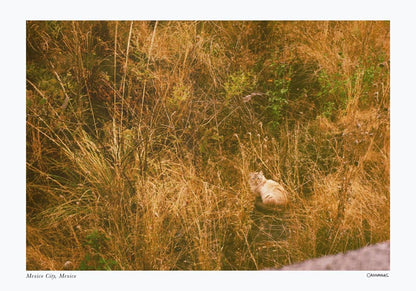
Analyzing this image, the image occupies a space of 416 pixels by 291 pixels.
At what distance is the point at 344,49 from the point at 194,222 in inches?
77.1

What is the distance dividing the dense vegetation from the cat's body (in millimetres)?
71

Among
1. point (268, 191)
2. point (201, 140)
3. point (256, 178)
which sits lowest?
point (268, 191)

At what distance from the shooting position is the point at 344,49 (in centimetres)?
346

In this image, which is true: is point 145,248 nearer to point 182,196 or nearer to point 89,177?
point 182,196

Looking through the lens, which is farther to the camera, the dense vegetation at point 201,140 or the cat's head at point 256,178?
the cat's head at point 256,178

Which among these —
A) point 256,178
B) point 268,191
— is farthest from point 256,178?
point 268,191

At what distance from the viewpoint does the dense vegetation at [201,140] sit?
3.03 metres

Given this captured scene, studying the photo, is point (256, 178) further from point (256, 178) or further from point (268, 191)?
point (268, 191)

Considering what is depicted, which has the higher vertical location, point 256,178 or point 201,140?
point 201,140

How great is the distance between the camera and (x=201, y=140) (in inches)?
129

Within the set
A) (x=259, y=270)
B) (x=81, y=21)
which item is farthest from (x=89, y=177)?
(x=259, y=270)

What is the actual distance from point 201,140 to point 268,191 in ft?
2.23

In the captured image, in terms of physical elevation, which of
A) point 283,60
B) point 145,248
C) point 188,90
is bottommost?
point 145,248

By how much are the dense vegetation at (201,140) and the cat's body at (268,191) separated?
0.07 metres
